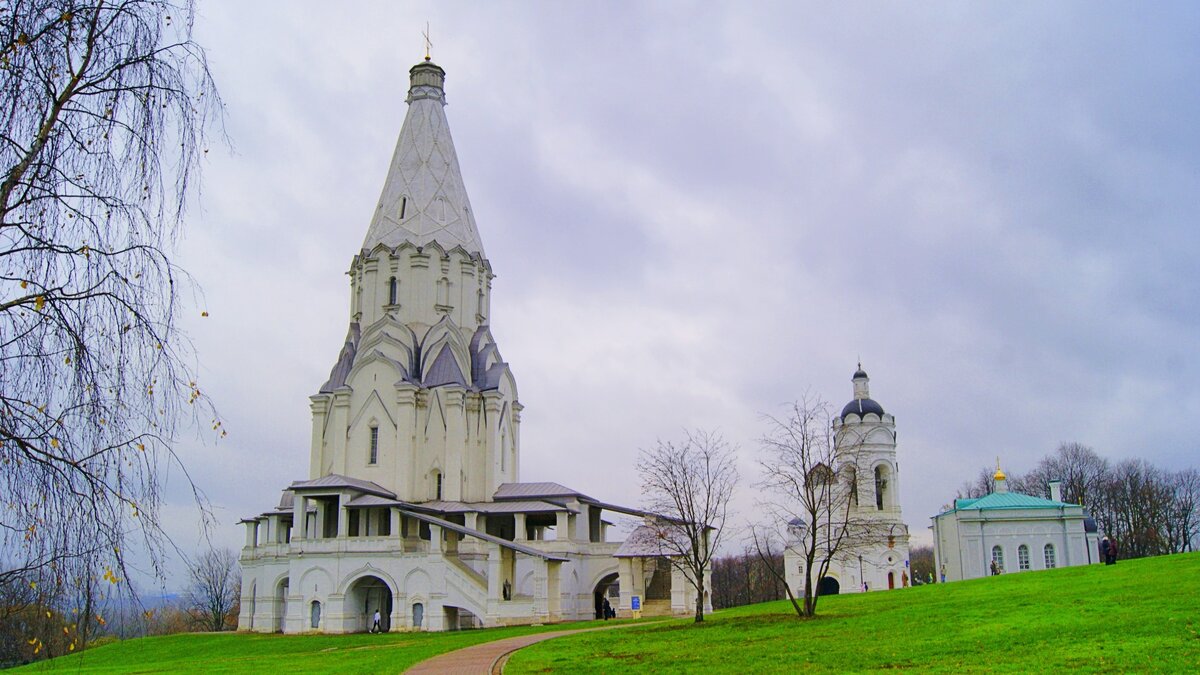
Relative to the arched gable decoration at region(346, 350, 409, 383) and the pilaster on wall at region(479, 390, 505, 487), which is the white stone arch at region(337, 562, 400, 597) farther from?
the arched gable decoration at region(346, 350, 409, 383)

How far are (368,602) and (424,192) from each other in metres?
22.6

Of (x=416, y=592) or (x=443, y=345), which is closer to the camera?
(x=416, y=592)

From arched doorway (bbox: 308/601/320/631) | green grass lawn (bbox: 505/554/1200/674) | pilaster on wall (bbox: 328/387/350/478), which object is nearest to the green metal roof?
green grass lawn (bbox: 505/554/1200/674)

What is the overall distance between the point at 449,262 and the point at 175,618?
45100mm

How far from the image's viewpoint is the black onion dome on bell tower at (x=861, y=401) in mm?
63625

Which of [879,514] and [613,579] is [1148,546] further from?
[613,579]

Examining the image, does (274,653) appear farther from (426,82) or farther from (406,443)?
(426,82)

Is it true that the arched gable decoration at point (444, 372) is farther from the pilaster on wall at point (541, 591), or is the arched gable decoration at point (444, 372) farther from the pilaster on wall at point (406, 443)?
the pilaster on wall at point (541, 591)

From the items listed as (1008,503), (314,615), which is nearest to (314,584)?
(314,615)

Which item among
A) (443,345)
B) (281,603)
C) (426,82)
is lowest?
(281,603)

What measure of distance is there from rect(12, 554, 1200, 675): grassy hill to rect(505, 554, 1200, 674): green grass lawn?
3cm

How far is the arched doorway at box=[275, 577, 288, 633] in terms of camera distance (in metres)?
47.7

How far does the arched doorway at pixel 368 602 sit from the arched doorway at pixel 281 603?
16.9 feet

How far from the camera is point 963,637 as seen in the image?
1845 centimetres
